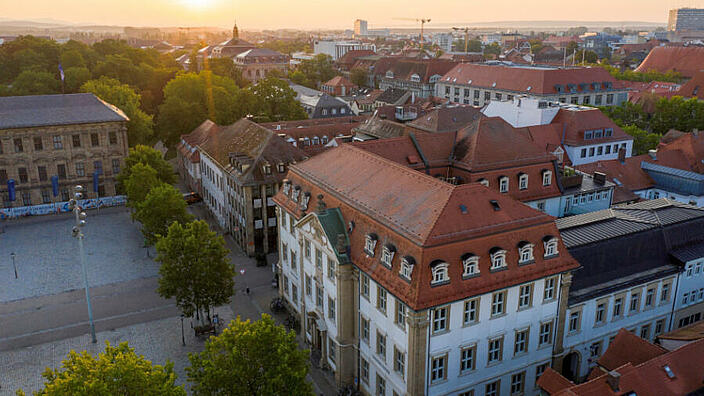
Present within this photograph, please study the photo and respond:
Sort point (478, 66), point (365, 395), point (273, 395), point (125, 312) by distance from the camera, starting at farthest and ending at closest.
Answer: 1. point (478, 66)
2. point (125, 312)
3. point (365, 395)
4. point (273, 395)

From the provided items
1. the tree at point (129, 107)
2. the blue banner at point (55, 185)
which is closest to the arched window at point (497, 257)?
the blue banner at point (55, 185)

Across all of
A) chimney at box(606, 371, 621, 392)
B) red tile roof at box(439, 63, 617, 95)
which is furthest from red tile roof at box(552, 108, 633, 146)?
chimney at box(606, 371, 621, 392)

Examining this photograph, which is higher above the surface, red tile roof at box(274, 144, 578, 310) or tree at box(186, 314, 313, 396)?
red tile roof at box(274, 144, 578, 310)

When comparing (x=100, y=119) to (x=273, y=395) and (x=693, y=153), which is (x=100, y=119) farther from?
(x=693, y=153)

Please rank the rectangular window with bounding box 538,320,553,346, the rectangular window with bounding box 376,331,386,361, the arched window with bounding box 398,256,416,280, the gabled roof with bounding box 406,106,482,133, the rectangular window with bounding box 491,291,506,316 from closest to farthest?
the arched window with bounding box 398,256,416,280 → the rectangular window with bounding box 491,291,506,316 → the rectangular window with bounding box 376,331,386,361 → the rectangular window with bounding box 538,320,553,346 → the gabled roof with bounding box 406,106,482,133

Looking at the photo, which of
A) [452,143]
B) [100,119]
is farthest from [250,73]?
[452,143]

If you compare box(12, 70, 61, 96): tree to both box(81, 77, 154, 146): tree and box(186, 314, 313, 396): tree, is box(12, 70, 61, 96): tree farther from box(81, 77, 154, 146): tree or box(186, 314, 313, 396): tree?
box(186, 314, 313, 396): tree
